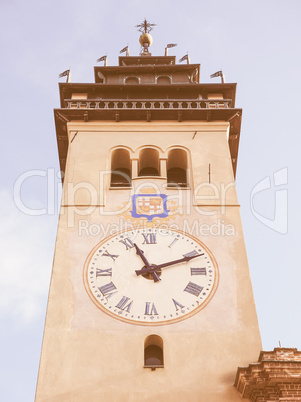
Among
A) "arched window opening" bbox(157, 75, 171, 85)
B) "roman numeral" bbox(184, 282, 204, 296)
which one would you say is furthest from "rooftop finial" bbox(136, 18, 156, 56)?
"roman numeral" bbox(184, 282, 204, 296)

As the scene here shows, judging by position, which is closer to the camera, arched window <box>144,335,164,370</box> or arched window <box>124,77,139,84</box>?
arched window <box>144,335,164,370</box>

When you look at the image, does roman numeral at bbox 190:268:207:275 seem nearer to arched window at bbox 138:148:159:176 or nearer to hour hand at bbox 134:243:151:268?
hour hand at bbox 134:243:151:268

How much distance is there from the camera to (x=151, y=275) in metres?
22.3

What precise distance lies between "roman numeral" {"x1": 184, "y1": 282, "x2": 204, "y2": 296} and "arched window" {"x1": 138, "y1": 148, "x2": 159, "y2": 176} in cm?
669

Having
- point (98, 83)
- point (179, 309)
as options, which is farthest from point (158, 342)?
point (98, 83)

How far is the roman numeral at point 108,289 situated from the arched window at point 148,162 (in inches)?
267

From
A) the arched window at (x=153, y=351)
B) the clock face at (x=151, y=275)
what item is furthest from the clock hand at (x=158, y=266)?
the arched window at (x=153, y=351)

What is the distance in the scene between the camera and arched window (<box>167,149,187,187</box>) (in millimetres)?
27763

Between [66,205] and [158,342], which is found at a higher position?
[66,205]

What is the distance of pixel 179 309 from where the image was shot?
840 inches

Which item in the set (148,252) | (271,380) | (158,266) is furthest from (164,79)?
(271,380)

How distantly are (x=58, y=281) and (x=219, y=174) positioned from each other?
7166mm

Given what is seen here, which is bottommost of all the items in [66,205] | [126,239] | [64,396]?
[64,396]

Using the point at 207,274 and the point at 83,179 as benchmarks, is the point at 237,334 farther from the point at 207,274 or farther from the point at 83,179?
the point at 83,179
